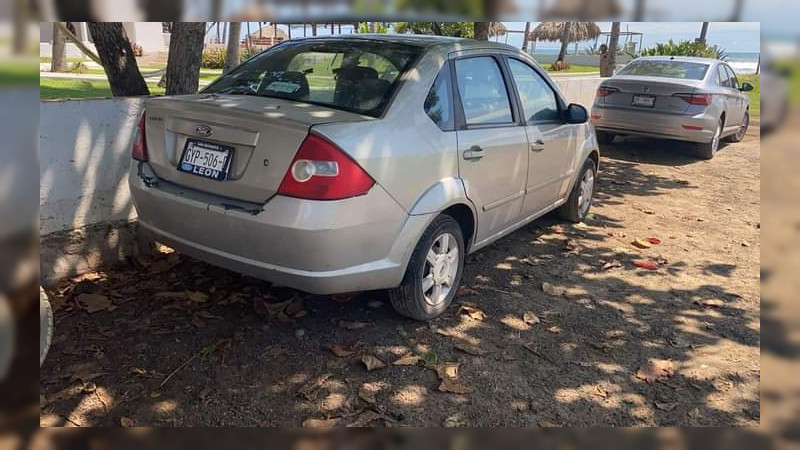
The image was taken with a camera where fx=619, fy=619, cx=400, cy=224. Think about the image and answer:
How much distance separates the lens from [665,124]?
31.4 ft

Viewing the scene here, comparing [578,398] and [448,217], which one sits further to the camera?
[448,217]

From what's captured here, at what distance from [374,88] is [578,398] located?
2.06 metres

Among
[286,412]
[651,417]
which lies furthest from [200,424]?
[651,417]

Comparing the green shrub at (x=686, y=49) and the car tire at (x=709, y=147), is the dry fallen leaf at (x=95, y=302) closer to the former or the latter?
the car tire at (x=709, y=147)

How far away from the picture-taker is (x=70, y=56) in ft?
62.8

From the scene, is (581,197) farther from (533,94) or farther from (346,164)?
(346,164)

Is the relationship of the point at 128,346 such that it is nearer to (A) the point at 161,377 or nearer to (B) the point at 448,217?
(A) the point at 161,377

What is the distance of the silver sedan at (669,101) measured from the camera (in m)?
9.55

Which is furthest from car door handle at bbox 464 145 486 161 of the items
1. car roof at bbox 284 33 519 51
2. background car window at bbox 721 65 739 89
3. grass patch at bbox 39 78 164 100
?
background car window at bbox 721 65 739 89

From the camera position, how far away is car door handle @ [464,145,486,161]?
3.87 meters

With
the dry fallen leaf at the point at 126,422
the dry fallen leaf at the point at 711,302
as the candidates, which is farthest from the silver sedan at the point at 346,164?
the dry fallen leaf at the point at 711,302

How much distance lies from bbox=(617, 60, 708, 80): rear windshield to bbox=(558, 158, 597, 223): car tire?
486cm

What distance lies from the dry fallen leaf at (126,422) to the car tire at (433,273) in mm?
1545

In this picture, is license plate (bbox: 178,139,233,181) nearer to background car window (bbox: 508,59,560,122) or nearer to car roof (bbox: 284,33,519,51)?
car roof (bbox: 284,33,519,51)
